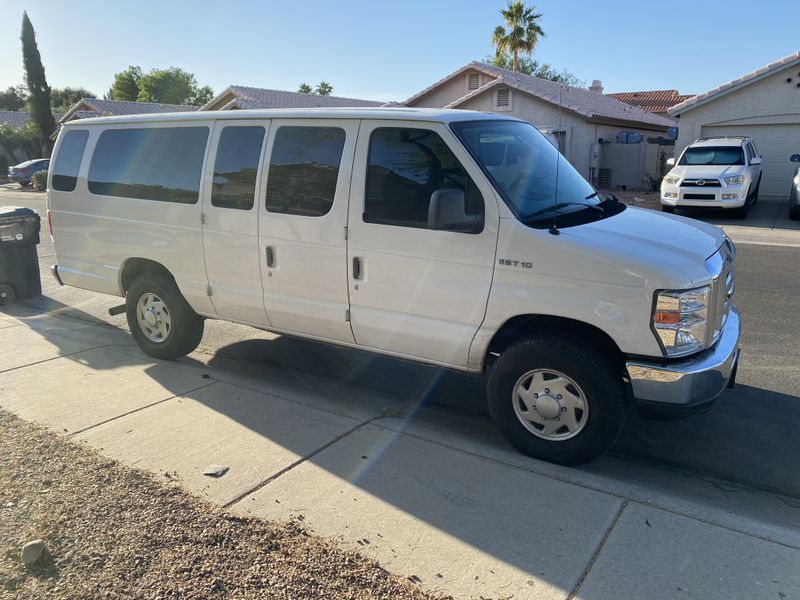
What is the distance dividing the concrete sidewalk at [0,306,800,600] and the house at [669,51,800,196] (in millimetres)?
20223

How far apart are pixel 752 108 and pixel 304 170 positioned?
2078cm

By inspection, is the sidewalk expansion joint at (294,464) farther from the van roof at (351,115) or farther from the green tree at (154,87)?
the green tree at (154,87)

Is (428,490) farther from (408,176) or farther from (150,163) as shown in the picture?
(150,163)

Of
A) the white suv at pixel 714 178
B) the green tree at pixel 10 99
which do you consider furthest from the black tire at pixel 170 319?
the green tree at pixel 10 99

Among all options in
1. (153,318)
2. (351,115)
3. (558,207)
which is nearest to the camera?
(558,207)

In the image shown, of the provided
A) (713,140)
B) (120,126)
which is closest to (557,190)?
(120,126)

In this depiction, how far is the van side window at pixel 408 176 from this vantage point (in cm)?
424

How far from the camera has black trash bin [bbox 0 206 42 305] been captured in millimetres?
8422

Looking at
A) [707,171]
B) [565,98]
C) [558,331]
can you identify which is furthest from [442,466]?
[565,98]

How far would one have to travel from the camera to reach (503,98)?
2750 centimetres

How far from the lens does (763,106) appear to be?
20.8 metres

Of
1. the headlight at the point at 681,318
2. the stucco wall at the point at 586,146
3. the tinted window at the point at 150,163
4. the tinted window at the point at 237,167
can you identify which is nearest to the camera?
the headlight at the point at 681,318

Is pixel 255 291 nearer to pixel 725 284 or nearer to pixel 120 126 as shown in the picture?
pixel 120 126

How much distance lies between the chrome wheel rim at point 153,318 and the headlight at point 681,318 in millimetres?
4205
